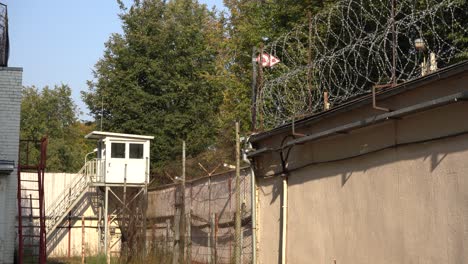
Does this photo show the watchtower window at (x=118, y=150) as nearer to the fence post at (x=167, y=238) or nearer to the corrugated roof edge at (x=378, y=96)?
the fence post at (x=167, y=238)

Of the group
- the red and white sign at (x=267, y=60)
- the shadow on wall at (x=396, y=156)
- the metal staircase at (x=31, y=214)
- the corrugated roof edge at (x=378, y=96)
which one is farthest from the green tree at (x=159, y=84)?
the shadow on wall at (x=396, y=156)

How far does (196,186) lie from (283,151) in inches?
325

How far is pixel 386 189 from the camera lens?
33.9 feet

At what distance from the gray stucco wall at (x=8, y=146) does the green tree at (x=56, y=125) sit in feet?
117

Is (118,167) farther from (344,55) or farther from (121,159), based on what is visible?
Answer: (344,55)

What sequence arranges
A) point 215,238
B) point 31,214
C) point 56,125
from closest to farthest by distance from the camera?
1. point 215,238
2. point 31,214
3. point 56,125

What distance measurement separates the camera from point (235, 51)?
38719 millimetres

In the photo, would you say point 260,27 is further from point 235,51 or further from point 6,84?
point 6,84

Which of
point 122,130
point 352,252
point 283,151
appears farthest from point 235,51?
point 352,252

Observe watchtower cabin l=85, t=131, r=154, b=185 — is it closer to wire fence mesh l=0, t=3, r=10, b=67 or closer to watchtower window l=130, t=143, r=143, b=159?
watchtower window l=130, t=143, r=143, b=159

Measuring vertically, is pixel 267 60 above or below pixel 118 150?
above

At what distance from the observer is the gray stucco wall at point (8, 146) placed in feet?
62.0

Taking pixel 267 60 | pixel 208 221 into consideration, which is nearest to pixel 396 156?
pixel 267 60

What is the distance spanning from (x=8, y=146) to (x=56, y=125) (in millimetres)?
46418
